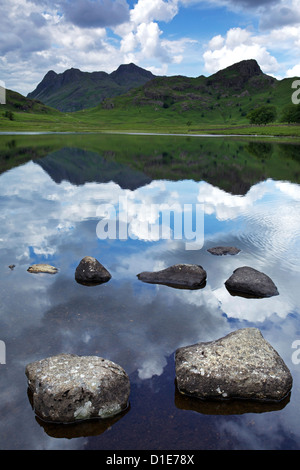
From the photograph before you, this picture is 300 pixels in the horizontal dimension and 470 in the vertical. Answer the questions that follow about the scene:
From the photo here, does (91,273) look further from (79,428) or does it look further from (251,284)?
(79,428)

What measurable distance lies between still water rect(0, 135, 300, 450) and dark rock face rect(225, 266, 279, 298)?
637 mm

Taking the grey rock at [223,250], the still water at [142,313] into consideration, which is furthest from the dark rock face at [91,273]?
the grey rock at [223,250]

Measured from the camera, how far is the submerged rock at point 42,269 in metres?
21.7

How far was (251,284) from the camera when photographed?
19.8 metres

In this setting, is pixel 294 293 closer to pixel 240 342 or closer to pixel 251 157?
pixel 240 342

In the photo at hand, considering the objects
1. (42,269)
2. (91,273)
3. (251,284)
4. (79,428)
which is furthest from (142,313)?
(42,269)

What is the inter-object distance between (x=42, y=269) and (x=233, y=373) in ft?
Answer: 46.4

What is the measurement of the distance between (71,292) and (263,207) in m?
28.9

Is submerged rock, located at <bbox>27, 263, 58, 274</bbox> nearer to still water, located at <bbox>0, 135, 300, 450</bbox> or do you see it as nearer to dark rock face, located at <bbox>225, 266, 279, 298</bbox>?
still water, located at <bbox>0, 135, 300, 450</bbox>

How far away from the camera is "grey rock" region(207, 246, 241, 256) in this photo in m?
25.6

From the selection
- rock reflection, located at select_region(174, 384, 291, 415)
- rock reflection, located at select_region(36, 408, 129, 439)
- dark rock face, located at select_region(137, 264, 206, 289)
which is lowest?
rock reflection, located at select_region(36, 408, 129, 439)

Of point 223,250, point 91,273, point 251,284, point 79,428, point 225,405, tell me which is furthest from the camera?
point 223,250

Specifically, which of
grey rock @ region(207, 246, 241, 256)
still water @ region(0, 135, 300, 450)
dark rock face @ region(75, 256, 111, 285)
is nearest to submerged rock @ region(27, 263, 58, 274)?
still water @ region(0, 135, 300, 450)
